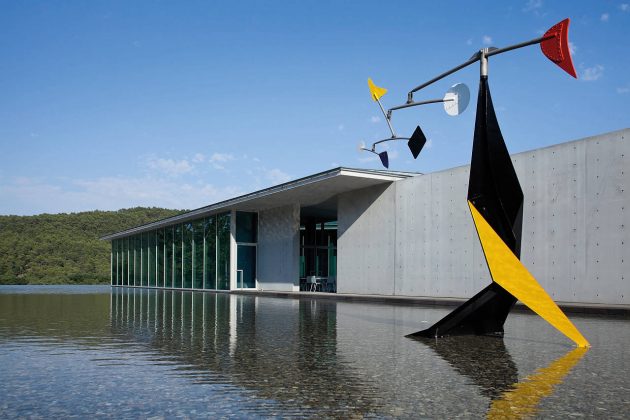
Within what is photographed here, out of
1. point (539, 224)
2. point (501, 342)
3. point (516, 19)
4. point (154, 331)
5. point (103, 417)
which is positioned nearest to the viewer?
point (103, 417)

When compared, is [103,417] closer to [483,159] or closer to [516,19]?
[483,159]

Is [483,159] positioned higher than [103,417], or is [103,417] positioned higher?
[483,159]

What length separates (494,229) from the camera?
7.82 metres

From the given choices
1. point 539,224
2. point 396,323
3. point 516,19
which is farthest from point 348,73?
point 539,224

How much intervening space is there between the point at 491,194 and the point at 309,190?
16.1m

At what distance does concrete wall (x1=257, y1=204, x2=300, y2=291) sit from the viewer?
27562mm

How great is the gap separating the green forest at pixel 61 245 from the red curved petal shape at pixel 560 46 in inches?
2188

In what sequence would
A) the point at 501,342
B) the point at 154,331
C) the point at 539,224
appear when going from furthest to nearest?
the point at 539,224 < the point at 154,331 < the point at 501,342

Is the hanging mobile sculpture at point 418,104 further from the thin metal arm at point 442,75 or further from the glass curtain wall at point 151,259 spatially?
the glass curtain wall at point 151,259

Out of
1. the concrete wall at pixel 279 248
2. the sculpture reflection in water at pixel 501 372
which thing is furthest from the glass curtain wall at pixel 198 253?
the sculpture reflection in water at pixel 501 372

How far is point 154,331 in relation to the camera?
916 cm

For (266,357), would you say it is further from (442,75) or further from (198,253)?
(198,253)

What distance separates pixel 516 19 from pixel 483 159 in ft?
11.4

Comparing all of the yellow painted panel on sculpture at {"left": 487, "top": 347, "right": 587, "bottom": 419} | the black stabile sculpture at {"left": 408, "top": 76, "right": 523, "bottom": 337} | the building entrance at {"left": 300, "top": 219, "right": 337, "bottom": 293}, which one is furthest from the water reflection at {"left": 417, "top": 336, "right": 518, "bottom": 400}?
the building entrance at {"left": 300, "top": 219, "right": 337, "bottom": 293}
